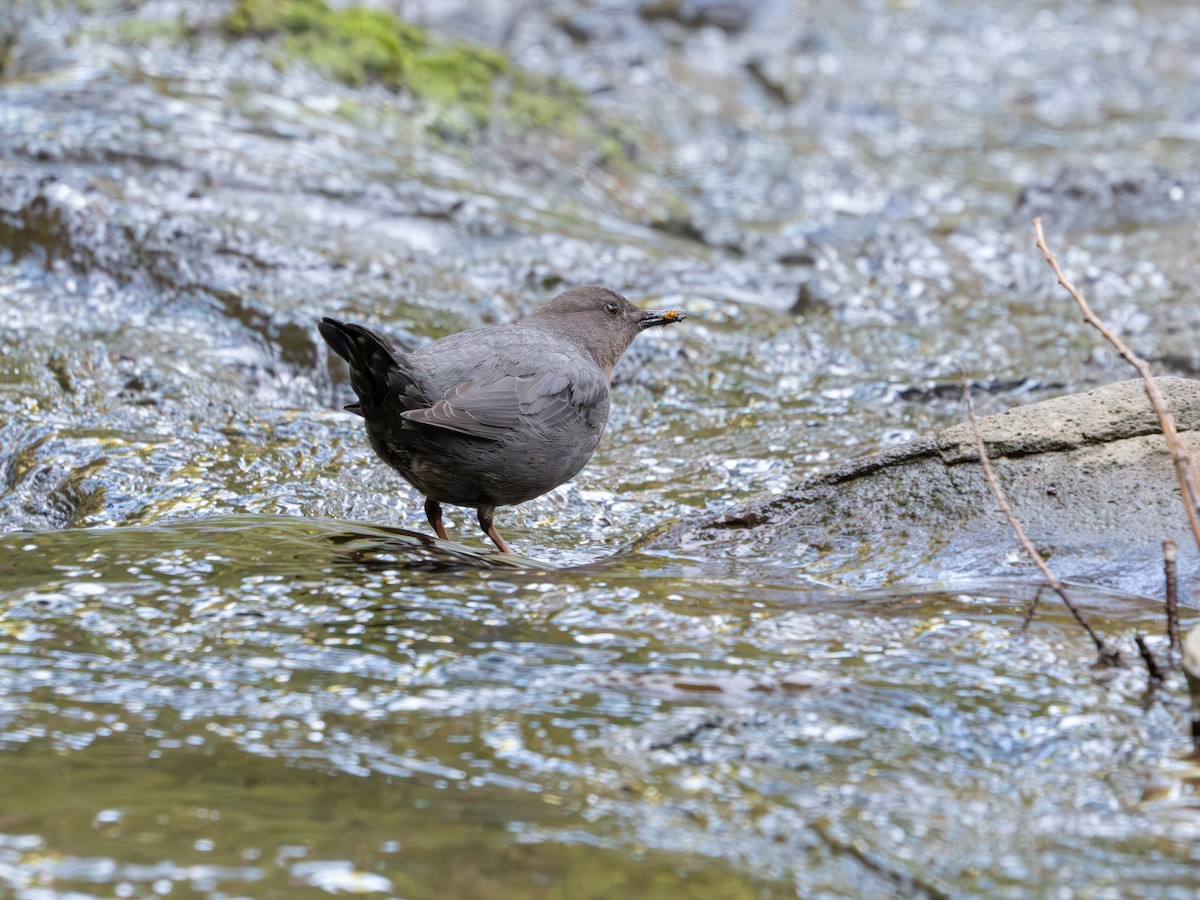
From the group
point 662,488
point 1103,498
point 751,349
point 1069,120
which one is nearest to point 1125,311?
point 751,349

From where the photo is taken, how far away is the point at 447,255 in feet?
26.4

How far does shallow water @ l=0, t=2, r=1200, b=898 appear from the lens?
2.67 meters

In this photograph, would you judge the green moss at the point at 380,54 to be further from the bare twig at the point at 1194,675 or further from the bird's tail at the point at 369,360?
the bare twig at the point at 1194,675

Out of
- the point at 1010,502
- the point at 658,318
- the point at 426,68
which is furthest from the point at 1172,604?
the point at 426,68

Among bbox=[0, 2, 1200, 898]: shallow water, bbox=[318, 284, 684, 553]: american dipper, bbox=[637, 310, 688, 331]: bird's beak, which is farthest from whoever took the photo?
bbox=[637, 310, 688, 331]: bird's beak

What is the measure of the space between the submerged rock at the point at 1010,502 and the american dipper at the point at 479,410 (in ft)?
1.91

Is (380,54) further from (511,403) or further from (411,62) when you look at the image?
(511,403)

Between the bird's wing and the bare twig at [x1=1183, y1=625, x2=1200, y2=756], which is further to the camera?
the bird's wing

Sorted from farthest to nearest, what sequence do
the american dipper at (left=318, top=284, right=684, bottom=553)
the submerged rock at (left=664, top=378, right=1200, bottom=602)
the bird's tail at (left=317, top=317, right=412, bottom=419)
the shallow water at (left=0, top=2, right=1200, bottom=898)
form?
1. the american dipper at (left=318, top=284, right=684, bottom=553)
2. the bird's tail at (left=317, top=317, right=412, bottom=419)
3. the submerged rock at (left=664, top=378, right=1200, bottom=602)
4. the shallow water at (left=0, top=2, right=1200, bottom=898)

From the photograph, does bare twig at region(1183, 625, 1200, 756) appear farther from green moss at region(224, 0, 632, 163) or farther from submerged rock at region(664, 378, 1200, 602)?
green moss at region(224, 0, 632, 163)

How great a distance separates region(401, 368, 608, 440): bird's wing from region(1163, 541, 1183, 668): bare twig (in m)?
2.23

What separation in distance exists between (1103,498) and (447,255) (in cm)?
485

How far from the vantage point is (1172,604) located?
3.14 m

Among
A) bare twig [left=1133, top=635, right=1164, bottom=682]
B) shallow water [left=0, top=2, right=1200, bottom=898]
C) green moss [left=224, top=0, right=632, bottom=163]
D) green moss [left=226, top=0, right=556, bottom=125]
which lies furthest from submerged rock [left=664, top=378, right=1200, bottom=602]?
green moss [left=226, top=0, right=556, bottom=125]
